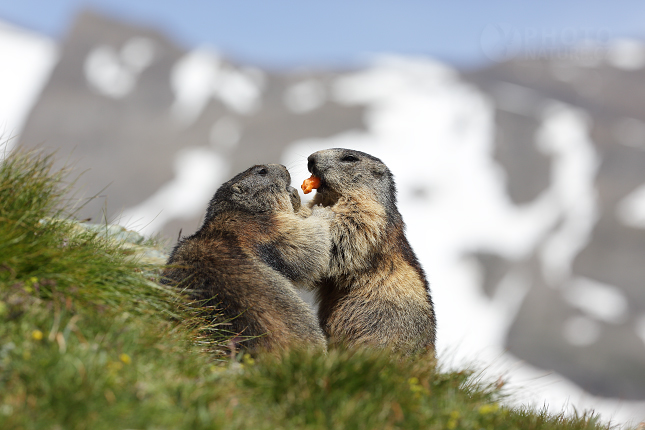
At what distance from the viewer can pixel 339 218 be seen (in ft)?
24.8

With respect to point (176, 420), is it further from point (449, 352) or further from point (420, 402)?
point (449, 352)

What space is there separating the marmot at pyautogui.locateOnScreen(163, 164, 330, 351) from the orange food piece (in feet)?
0.66

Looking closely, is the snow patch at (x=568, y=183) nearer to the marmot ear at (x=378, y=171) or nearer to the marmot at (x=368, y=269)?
the marmot ear at (x=378, y=171)

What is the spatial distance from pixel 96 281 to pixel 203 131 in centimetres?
8170

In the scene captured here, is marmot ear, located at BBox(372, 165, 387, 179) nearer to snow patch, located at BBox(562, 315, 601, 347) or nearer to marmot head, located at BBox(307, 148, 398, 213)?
marmot head, located at BBox(307, 148, 398, 213)

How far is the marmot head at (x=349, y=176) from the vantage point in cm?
785

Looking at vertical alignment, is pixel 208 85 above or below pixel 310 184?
above

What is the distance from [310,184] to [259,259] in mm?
1970

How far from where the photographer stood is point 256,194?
724 cm

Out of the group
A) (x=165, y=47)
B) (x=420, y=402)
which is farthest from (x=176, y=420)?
(x=165, y=47)

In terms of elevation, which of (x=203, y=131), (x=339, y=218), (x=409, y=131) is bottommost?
(x=339, y=218)

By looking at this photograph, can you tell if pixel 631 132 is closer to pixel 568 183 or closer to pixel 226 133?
pixel 568 183

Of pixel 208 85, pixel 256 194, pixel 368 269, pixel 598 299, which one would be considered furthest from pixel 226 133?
pixel 368 269

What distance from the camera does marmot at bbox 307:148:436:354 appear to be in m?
6.96
